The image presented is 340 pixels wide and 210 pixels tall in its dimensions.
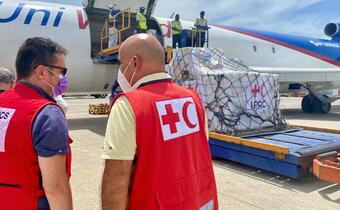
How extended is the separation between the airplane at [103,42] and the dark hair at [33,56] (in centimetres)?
800

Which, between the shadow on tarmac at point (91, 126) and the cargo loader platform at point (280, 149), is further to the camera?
the shadow on tarmac at point (91, 126)

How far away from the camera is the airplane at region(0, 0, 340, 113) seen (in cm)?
966

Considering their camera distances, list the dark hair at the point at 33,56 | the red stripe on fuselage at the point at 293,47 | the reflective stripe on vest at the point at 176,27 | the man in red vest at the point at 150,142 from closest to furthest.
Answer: the man in red vest at the point at 150,142
the dark hair at the point at 33,56
the reflective stripe on vest at the point at 176,27
the red stripe on fuselage at the point at 293,47

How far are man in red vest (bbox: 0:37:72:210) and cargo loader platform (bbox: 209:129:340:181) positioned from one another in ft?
13.2

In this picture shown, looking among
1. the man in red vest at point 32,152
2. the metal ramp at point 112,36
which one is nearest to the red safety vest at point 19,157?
the man in red vest at point 32,152

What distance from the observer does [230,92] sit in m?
6.88

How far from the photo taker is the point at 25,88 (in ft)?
6.10

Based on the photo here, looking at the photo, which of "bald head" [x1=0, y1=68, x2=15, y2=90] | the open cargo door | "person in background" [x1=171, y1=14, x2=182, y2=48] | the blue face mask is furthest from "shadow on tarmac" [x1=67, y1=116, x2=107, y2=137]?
the blue face mask

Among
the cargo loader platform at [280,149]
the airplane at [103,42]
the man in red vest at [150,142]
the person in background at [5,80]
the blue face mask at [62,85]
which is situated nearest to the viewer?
the man in red vest at [150,142]

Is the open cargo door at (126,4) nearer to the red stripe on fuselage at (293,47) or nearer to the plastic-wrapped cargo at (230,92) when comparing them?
the red stripe on fuselage at (293,47)

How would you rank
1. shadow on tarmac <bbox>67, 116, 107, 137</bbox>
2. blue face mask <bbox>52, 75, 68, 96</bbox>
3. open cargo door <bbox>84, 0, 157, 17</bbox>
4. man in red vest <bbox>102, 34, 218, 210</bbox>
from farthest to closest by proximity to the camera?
open cargo door <bbox>84, 0, 157, 17</bbox>, shadow on tarmac <bbox>67, 116, 107, 137</bbox>, blue face mask <bbox>52, 75, 68, 96</bbox>, man in red vest <bbox>102, 34, 218, 210</bbox>

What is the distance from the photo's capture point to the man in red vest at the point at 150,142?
1.61 meters

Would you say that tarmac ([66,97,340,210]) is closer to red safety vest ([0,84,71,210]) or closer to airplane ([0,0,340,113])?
red safety vest ([0,84,71,210])

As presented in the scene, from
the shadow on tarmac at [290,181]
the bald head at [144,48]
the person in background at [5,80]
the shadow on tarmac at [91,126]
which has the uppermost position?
the bald head at [144,48]
